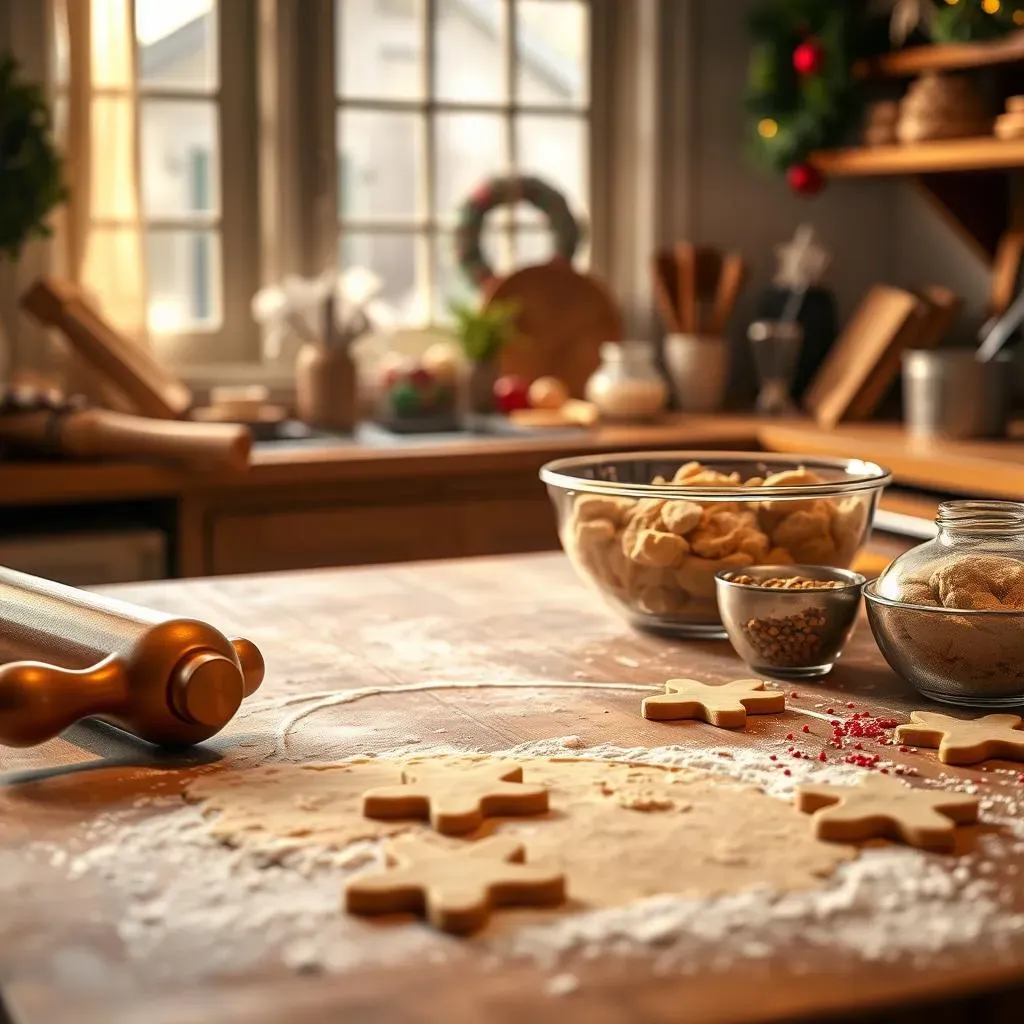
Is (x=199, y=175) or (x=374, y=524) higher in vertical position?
(x=199, y=175)

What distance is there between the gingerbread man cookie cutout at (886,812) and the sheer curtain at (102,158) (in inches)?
99.5

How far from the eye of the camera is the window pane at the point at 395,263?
11.9 feet

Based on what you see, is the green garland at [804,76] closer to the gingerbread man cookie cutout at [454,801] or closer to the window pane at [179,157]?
the window pane at [179,157]

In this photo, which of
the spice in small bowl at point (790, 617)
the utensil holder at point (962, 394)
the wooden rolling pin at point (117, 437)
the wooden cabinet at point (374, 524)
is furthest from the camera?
the utensil holder at point (962, 394)

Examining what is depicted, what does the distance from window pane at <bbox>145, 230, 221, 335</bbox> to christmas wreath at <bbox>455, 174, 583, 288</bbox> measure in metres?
0.56

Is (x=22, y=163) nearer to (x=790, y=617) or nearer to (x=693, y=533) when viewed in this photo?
(x=693, y=533)

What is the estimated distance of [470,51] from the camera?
145 inches

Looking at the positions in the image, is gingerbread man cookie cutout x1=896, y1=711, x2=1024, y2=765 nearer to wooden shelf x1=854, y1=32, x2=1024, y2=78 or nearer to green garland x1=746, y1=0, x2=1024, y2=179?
wooden shelf x1=854, y1=32, x2=1024, y2=78

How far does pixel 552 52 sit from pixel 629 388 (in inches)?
39.5

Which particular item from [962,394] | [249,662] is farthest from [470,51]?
[249,662]

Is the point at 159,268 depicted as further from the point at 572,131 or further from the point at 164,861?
the point at 164,861

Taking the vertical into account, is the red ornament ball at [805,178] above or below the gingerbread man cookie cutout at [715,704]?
above

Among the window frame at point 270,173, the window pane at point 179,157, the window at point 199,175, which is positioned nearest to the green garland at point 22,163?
the window at point 199,175

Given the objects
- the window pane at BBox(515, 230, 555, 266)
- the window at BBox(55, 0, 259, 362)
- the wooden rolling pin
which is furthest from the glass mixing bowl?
the window pane at BBox(515, 230, 555, 266)
